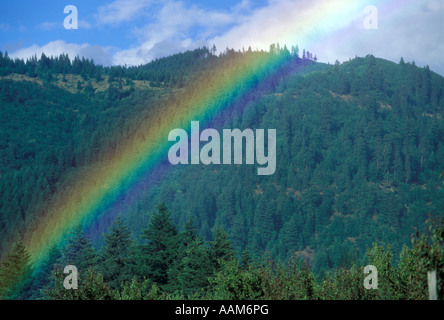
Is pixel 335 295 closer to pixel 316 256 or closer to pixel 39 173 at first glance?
pixel 316 256

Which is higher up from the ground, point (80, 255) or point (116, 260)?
point (80, 255)

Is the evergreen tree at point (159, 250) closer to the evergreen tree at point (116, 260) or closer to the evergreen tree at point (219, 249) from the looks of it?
the evergreen tree at point (116, 260)

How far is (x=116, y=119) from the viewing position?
652ft

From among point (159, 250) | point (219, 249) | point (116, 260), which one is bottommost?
point (116, 260)

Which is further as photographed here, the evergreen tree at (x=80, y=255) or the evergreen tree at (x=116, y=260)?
the evergreen tree at (x=80, y=255)

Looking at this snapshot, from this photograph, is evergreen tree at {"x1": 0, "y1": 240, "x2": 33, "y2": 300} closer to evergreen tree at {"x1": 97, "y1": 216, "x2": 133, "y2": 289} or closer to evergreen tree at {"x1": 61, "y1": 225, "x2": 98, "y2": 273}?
evergreen tree at {"x1": 61, "y1": 225, "x2": 98, "y2": 273}

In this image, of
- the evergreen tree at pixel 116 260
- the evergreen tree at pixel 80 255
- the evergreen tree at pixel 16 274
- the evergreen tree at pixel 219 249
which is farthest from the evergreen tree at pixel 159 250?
the evergreen tree at pixel 16 274

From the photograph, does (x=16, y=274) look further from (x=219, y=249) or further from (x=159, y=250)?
(x=219, y=249)

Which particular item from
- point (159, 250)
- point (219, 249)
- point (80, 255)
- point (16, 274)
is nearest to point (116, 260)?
point (159, 250)

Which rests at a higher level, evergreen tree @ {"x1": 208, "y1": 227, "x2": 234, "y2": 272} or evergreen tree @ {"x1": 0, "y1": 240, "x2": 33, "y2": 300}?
evergreen tree @ {"x1": 208, "y1": 227, "x2": 234, "y2": 272}

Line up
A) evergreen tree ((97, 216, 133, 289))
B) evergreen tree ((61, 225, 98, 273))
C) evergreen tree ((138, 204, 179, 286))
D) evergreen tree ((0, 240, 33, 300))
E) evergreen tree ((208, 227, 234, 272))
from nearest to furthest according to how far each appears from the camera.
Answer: evergreen tree ((208, 227, 234, 272))
evergreen tree ((97, 216, 133, 289))
evergreen tree ((138, 204, 179, 286))
evergreen tree ((61, 225, 98, 273))
evergreen tree ((0, 240, 33, 300))

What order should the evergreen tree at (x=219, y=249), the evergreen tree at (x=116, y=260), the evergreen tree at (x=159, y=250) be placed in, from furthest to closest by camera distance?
the evergreen tree at (x=159, y=250), the evergreen tree at (x=116, y=260), the evergreen tree at (x=219, y=249)

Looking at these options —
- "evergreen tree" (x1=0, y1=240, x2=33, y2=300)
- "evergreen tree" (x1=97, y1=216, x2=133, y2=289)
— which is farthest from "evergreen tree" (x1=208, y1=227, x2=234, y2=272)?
"evergreen tree" (x1=0, y1=240, x2=33, y2=300)
